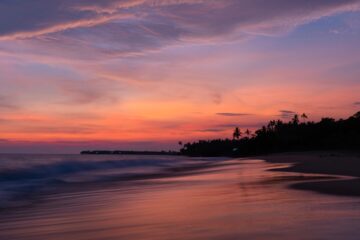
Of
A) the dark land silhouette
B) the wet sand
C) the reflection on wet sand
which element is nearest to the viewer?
the reflection on wet sand

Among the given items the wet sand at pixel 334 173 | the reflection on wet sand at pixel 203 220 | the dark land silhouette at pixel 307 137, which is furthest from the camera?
the dark land silhouette at pixel 307 137

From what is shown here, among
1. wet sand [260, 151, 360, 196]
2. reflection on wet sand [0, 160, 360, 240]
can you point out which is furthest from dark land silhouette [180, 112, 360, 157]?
reflection on wet sand [0, 160, 360, 240]

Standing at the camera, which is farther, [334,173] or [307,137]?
[307,137]

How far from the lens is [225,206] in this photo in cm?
846

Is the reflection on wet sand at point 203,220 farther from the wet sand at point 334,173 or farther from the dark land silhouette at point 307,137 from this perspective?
the dark land silhouette at point 307,137

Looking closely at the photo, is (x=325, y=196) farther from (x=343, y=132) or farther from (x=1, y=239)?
(x=343, y=132)

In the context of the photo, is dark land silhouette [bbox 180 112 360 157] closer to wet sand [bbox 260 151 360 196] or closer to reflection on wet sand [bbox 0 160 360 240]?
wet sand [bbox 260 151 360 196]

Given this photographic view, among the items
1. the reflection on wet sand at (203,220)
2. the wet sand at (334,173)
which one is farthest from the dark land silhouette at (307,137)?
the reflection on wet sand at (203,220)

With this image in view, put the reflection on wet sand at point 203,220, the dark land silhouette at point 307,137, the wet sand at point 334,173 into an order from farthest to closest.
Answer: the dark land silhouette at point 307,137 → the wet sand at point 334,173 → the reflection on wet sand at point 203,220

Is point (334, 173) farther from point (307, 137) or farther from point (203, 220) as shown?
point (307, 137)

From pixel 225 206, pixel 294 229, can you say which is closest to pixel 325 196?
pixel 225 206

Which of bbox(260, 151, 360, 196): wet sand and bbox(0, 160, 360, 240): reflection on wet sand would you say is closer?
bbox(0, 160, 360, 240): reflection on wet sand

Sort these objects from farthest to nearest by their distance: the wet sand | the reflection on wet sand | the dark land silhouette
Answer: the dark land silhouette
the wet sand
the reflection on wet sand

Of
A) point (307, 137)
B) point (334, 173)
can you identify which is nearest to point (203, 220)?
point (334, 173)
